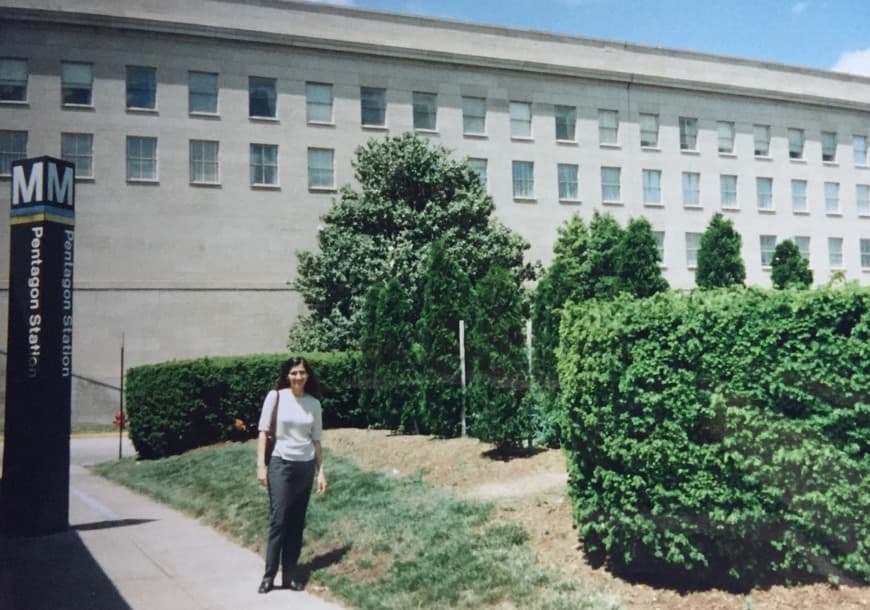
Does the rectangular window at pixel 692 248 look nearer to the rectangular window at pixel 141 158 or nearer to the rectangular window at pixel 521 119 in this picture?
the rectangular window at pixel 521 119

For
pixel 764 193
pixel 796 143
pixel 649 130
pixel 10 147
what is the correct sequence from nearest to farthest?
pixel 10 147 < pixel 649 130 < pixel 764 193 < pixel 796 143

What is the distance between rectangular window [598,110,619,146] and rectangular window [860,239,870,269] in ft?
60.3

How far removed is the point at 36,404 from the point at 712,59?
4246 centimetres

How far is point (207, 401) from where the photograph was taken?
17.3m

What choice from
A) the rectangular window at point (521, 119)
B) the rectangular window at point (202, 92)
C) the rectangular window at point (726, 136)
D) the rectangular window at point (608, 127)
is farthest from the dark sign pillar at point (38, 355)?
the rectangular window at point (726, 136)

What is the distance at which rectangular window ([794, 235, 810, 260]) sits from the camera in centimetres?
4525

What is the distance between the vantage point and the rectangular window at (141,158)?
105 feet

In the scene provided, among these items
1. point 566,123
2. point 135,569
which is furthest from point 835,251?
point 135,569

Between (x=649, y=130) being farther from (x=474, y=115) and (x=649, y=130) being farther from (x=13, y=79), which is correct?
(x=13, y=79)

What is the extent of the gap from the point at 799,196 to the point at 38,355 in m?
45.2

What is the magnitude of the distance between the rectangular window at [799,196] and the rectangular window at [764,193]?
1.59 m

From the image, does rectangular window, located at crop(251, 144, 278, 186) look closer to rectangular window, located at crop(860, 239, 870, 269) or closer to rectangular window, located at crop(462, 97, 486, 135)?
rectangular window, located at crop(462, 97, 486, 135)

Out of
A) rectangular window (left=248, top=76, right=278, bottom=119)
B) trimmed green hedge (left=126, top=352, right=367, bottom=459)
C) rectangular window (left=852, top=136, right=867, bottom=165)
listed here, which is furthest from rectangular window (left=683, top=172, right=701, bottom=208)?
trimmed green hedge (left=126, top=352, right=367, bottom=459)

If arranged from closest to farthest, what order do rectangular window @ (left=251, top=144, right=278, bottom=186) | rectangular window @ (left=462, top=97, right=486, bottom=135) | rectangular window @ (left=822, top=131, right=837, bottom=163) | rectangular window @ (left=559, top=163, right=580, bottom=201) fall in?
rectangular window @ (left=251, top=144, right=278, bottom=186), rectangular window @ (left=462, top=97, right=486, bottom=135), rectangular window @ (left=559, top=163, right=580, bottom=201), rectangular window @ (left=822, top=131, right=837, bottom=163)
